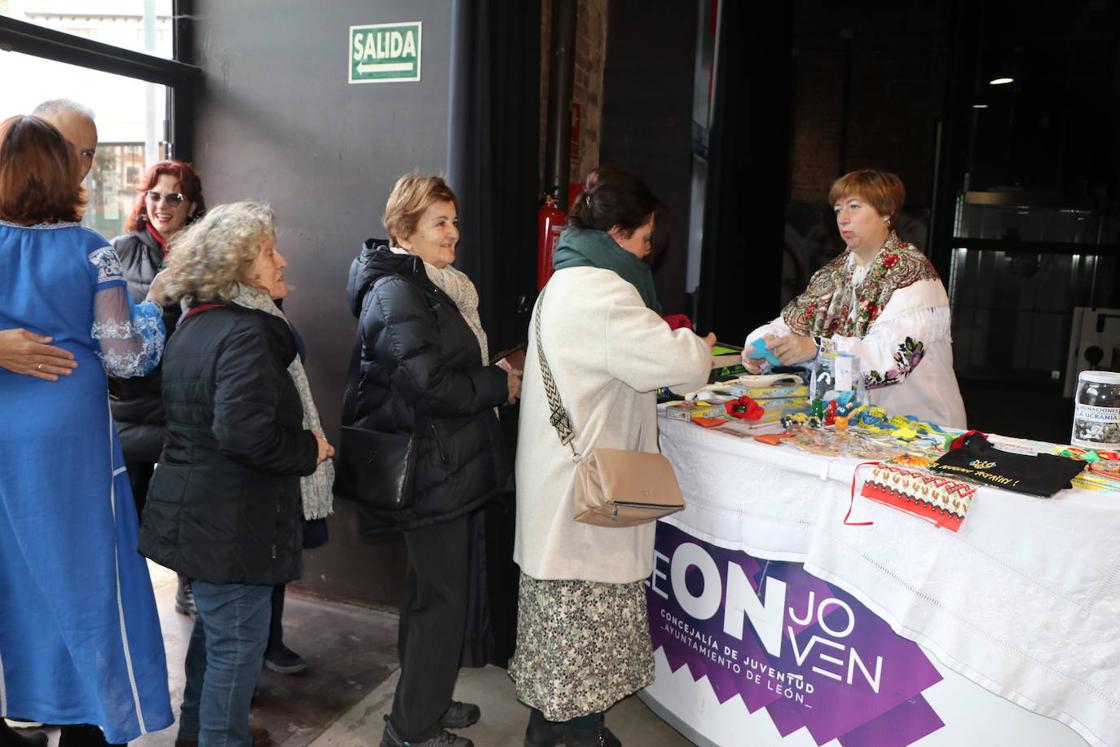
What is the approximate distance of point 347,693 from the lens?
281 cm

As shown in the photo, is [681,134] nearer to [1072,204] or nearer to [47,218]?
[47,218]

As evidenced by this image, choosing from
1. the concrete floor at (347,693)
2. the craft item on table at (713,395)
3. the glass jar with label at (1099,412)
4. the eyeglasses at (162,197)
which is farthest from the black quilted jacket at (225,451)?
the glass jar with label at (1099,412)

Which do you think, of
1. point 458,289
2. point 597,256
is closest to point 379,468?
point 458,289

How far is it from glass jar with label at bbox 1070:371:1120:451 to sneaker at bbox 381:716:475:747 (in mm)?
1738

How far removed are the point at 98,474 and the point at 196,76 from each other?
1.82 metres

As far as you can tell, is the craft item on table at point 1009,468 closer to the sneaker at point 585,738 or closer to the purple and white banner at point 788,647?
the purple and white banner at point 788,647

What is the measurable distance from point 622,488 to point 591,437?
0.57 feet

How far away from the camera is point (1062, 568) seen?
1.76m

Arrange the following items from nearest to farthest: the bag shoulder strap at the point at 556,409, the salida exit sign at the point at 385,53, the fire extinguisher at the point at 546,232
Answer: the bag shoulder strap at the point at 556,409
the salida exit sign at the point at 385,53
the fire extinguisher at the point at 546,232

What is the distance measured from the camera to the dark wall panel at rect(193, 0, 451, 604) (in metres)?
3.13

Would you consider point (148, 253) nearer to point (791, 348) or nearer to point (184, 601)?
point (184, 601)

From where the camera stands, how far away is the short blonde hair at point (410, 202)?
2312 mm

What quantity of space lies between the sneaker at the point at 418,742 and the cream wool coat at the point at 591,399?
0.53 meters

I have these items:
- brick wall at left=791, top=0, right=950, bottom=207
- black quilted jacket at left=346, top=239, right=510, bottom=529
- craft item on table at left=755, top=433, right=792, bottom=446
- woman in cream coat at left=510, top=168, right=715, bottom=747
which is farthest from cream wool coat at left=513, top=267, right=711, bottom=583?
brick wall at left=791, top=0, right=950, bottom=207
